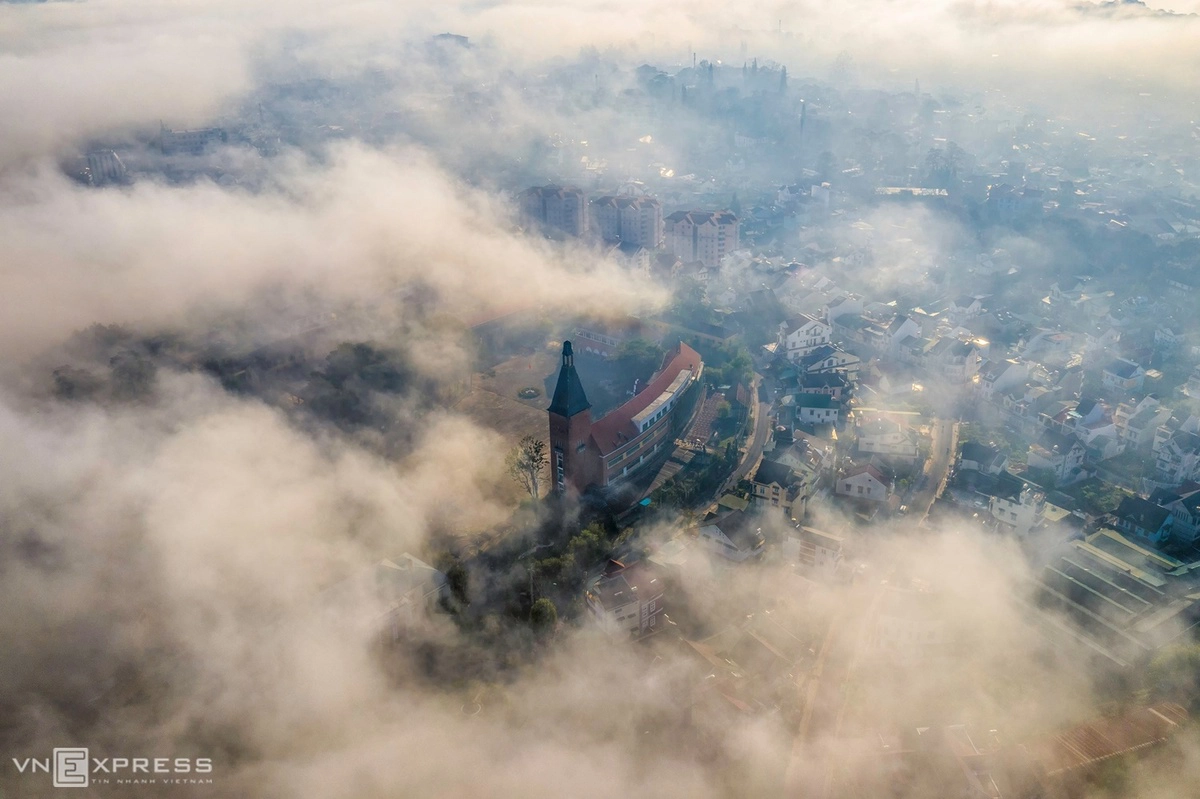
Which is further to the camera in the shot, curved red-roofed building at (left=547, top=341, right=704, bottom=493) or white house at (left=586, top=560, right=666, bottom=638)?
curved red-roofed building at (left=547, top=341, right=704, bottom=493)

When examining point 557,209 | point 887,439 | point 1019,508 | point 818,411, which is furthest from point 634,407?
point 557,209

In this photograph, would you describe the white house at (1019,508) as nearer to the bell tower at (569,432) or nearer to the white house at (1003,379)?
Answer: the white house at (1003,379)

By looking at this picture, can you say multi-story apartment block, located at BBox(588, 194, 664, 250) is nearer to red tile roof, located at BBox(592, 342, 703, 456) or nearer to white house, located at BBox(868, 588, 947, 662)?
red tile roof, located at BBox(592, 342, 703, 456)

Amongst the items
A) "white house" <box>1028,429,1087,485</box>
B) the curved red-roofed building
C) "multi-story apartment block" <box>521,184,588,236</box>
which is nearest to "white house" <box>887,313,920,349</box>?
"white house" <box>1028,429,1087,485</box>

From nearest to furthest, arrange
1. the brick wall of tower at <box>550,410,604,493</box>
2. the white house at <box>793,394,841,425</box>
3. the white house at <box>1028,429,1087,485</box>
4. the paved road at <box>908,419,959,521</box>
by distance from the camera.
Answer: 1. the brick wall of tower at <box>550,410,604,493</box>
2. the paved road at <box>908,419,959,521</box>
3. the white house at <box>1028,429,1087,485</box>
4. the white house at <box>793,394,841,425</box>

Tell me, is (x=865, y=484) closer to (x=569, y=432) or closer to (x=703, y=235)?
(x=569, y=432)

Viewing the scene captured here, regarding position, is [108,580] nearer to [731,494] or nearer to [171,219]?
[731,494]

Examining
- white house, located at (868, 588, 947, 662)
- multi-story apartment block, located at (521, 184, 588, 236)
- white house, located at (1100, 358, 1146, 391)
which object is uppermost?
multi-story apartment block, located at (521, 184, 588, 236)

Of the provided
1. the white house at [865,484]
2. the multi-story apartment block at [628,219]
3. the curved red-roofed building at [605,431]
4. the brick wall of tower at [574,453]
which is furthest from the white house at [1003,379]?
the multi-story apartment block at [628,219]
